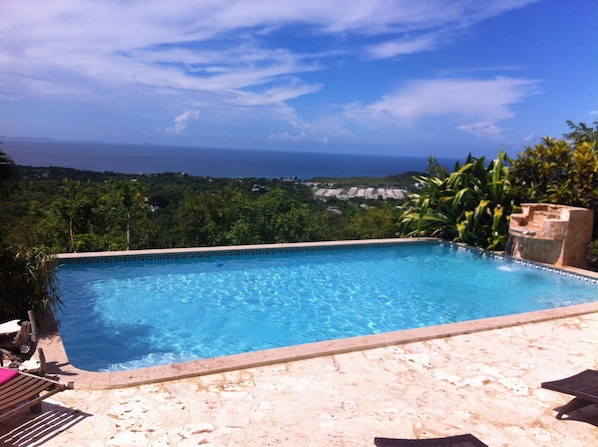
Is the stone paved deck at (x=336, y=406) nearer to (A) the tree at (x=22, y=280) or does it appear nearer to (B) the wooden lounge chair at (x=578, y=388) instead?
(B) the wooden lounge chair at (x=578, y=388)

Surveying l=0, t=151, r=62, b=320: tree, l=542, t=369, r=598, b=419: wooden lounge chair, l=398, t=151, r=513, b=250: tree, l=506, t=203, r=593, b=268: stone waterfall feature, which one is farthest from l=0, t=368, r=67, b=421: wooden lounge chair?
l=398, t=151, r=513, b=250: tree

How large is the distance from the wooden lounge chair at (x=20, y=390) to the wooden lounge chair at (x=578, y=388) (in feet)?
11.9

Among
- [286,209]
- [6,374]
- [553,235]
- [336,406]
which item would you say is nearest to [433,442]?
[336,406]

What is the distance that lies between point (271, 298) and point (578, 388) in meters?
5.05

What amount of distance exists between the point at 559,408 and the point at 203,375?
298cm

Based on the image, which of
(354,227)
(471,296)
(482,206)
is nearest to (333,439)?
(471,296)

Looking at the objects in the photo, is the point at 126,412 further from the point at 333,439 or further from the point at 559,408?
the point at 559,408

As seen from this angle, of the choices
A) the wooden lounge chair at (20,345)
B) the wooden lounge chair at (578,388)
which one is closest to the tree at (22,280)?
the wooden lounge chair at (20,345)

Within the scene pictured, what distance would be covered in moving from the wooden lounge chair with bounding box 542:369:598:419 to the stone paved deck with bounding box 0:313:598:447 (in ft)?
0.41

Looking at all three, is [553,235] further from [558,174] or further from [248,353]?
[248,353]

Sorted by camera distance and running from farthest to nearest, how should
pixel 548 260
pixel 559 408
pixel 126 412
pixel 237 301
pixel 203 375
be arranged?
pixel 548 260 → pixel 237 301 → pixel 203 375 → pixel 559 408 → pixel 126 412

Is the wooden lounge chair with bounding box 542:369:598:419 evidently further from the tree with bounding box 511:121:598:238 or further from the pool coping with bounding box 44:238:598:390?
the tree with bounding box 511:121:598:238

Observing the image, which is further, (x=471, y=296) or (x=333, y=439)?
(x=471, y=296)

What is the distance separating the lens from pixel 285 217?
1145cm
